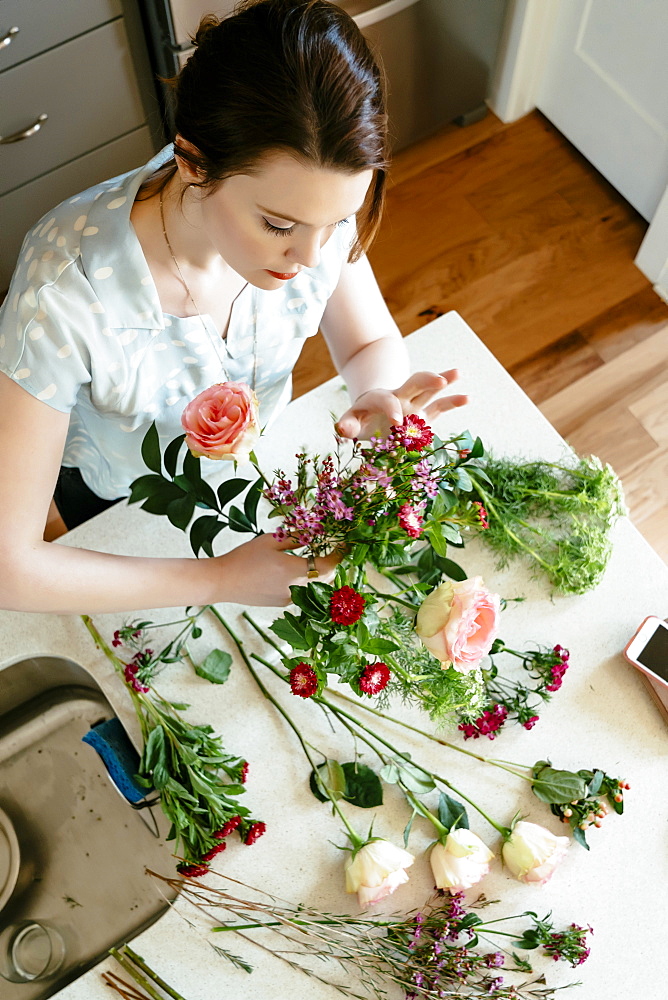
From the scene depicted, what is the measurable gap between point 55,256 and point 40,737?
0.65m

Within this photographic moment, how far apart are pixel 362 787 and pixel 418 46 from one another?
1.84 m

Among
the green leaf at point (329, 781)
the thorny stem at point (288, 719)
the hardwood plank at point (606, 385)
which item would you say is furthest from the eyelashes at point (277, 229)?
the hardwood plank at point (606, 385)

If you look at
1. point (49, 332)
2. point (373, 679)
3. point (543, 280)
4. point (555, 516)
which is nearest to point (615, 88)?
point (543, 280)

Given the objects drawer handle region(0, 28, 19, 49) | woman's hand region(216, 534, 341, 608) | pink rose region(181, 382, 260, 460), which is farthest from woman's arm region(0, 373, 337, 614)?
drawer handle region(0, 28, 19, 49)

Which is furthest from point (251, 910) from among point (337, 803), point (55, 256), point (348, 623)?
point (55, 256)

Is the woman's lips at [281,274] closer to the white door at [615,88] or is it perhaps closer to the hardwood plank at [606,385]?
the hardwood plank at [606,385]

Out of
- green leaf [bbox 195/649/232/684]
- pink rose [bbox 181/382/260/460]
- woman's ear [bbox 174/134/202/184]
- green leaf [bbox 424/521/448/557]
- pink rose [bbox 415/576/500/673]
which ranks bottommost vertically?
green leaf [bbox 195/649/232/684]

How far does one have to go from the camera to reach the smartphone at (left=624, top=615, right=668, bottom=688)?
1.10 metres

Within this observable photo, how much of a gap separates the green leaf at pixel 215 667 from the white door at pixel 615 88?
186 cm

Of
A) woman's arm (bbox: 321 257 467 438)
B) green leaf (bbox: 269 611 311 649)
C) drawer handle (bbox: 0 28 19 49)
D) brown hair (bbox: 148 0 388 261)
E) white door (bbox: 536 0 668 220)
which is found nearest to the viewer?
brown hair (bbox: 148 0 388 261)

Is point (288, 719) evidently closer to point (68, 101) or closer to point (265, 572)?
point (265, 572)

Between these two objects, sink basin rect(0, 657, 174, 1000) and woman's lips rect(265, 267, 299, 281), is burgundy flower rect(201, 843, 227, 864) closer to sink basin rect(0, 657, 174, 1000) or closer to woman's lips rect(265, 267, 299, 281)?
sink basin rect(0, 657, 174, 1000)

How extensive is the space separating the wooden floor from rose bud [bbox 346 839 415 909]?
131 cm

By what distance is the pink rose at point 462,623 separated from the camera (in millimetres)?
850
